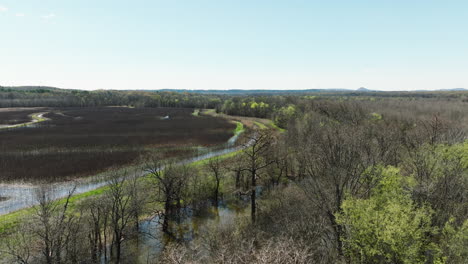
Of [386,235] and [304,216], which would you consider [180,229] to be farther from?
[386,235]

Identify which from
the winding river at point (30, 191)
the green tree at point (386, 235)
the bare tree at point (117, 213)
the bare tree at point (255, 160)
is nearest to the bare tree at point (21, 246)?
the bare tree at point (117, 213)

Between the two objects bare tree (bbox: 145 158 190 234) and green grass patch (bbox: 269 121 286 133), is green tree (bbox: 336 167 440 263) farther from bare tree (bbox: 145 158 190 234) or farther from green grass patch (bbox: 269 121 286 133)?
green grass patch (bbox: 269 121 286 133)

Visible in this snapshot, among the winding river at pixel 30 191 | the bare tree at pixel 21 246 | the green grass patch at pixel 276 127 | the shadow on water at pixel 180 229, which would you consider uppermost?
the green grass patch at pixel 276 127

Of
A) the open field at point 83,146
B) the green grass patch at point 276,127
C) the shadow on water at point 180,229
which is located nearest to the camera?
the shadow on water at point 180,229

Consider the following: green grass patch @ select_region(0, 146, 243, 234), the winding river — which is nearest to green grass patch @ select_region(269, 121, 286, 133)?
the winding river

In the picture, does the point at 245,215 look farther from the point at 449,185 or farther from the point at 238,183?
the point at 449,185

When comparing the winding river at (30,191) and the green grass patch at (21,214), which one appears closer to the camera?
the green grass patch at (21,214)

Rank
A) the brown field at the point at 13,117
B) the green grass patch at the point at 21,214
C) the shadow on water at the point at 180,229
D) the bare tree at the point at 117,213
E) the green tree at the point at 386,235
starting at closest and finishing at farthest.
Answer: the green tree at the point at 386,235
the bare tree at the point at 117,213
the shadow on water at the point at 180,229
the green grass patch at the point at 21,214
the brown field at the point at 13,117

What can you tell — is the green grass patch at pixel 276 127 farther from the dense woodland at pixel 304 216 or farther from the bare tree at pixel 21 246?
the bare tree at pixel 21 246
